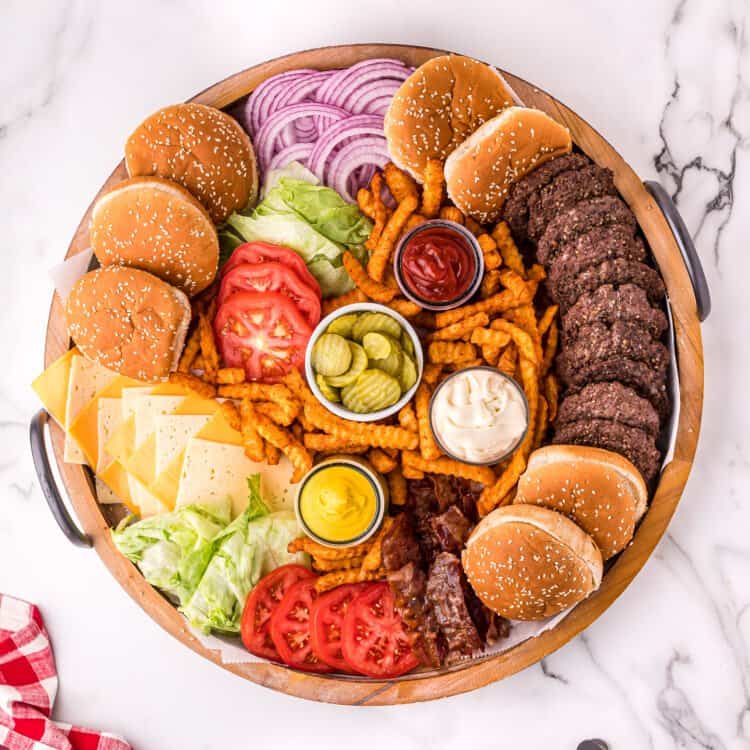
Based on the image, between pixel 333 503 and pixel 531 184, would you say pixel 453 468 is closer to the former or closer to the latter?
pixel 333 503

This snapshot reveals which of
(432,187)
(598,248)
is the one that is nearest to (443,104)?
(432,187)

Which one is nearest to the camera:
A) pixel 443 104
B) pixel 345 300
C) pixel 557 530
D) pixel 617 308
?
pixel 557 530

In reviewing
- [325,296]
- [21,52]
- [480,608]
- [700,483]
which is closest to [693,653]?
[700,483]

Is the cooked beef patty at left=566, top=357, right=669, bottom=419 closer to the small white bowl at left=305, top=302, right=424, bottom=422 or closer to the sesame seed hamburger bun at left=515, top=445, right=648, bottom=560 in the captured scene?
the sesame seed hamburger bun at left=515, top=445, right=648, bottom=560

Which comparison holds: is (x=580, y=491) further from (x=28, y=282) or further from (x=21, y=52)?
(x=21, y=52)

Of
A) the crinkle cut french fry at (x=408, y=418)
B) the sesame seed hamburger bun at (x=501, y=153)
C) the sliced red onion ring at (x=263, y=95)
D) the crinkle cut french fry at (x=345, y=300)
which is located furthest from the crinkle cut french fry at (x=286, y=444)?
the sliced red onion ring at (x=263, y=95)
